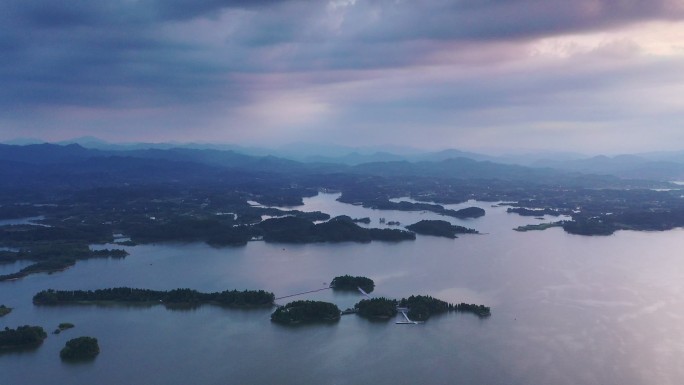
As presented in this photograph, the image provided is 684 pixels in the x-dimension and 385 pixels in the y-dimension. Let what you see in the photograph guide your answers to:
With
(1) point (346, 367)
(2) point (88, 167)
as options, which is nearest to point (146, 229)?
(1) point (346, 367)

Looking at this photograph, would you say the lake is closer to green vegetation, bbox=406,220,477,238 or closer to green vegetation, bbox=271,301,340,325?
green vegetation, bbox=271,301,340,325

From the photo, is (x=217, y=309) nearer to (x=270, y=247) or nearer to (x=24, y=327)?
(x=24, y=327)

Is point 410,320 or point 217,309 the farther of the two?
point 217,309

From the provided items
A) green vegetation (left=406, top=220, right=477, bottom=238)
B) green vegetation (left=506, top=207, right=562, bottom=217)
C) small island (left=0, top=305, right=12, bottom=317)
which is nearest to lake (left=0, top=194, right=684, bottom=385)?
small island (left=0, top=305, right=12, bottom=317)

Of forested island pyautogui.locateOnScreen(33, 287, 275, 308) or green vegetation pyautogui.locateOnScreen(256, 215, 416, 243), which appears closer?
forested island pyautogui.locateOnScreen(33, 287, 275, 308)

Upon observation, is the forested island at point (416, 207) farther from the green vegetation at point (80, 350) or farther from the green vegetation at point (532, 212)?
the green vegetation at point (80, 350)

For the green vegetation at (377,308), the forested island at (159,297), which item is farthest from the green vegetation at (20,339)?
the green vegetation at (377,308)

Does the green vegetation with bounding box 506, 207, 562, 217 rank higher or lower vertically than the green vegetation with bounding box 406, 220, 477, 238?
higher
